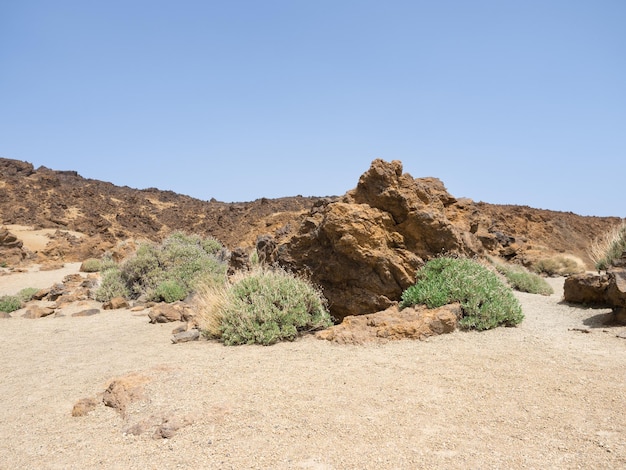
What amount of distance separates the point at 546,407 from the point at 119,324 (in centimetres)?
821

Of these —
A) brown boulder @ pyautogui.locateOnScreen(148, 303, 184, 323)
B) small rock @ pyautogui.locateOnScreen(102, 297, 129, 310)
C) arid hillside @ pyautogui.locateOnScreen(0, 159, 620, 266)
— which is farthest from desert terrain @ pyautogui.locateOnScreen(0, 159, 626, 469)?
arid hillside @ pyautogui.locateOnScreen(0, 159, 620, 266)

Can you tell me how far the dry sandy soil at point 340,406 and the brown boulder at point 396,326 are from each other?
7.8 inches

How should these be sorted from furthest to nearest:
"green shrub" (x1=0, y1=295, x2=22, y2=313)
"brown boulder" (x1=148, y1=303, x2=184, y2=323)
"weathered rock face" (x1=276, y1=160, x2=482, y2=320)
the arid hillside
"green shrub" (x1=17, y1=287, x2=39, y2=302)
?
the arid hillside → "green shrub" (x1=17, y1=287, x2=39, y2=302) → "green shrub" (x1=0, y1=295, x2=22, y2=313) → "brown boulder" (x1=148, y1=303, x2=184, y2=323) → "weathered rock face" (x1=276, y1=160, x2=482, y2=320)

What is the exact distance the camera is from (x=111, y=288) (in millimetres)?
12953

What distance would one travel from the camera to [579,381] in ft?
15.0

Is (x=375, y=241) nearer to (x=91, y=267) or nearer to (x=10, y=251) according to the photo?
(x=91, y=267)

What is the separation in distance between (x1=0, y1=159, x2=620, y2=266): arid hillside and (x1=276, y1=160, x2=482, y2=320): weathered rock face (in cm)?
742

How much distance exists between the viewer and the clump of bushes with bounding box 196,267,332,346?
6812mm

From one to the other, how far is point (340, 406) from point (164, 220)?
39.0 m

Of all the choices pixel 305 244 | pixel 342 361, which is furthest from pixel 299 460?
pixel 305 244

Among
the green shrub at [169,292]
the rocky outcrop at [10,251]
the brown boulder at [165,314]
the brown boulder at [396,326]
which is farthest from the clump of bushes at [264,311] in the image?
the rocky outcrop at [10,251]

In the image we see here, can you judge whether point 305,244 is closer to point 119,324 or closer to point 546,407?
point 119,324

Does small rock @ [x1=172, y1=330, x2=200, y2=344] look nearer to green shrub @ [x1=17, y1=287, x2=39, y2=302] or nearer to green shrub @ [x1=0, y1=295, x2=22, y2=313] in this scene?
green shrub @ [x1=0, y1=295, x2=22, y2=313]

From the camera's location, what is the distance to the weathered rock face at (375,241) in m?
7.74
